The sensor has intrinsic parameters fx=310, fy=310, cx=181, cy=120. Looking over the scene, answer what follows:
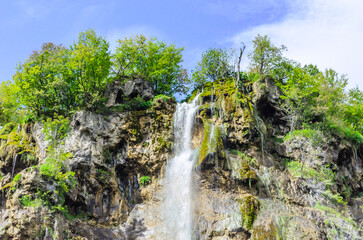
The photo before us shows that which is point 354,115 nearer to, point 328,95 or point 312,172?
point 328,95

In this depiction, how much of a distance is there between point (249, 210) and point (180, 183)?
491cm

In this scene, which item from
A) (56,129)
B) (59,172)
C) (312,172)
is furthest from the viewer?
(56,129)

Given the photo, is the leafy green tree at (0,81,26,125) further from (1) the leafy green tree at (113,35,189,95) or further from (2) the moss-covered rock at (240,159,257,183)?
(2) the moss-covered rock at (240,159,257,183)

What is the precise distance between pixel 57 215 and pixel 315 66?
90.2 feet

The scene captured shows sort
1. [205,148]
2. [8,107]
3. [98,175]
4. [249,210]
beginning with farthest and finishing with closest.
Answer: [8,107], [98,175], [205,148], [249,210]

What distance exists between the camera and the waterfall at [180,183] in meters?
18.6

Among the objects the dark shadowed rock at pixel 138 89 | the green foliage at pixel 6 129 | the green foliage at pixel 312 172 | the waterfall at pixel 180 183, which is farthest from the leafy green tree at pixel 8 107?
the green foliage at pixel 312 172

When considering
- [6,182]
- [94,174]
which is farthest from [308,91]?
[6,182]

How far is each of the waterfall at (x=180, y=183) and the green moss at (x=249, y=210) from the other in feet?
10.5

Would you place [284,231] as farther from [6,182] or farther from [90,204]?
[6,182]

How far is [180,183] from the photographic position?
20484 mm

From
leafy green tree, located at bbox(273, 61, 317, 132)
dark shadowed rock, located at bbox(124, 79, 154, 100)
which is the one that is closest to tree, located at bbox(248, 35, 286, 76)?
leafy green tree, located at bbox(273, 61, 317, 132)

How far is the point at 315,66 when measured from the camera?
31891mm

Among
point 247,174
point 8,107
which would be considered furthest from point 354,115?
point 8,107
